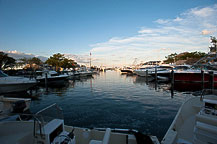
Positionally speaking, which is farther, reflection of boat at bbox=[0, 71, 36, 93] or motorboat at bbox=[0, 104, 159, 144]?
reflection of boat at bbox=[0, 71, 36, 93]

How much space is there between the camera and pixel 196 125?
3.73m

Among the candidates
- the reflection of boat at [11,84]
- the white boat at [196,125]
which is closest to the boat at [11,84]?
the reflection of boat at [11,84]

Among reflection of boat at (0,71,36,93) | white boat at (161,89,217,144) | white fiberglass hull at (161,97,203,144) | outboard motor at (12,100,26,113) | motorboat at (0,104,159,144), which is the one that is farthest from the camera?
reflection of boat at (0,71,36,93)

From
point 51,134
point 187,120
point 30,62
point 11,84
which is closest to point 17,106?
point 51,134

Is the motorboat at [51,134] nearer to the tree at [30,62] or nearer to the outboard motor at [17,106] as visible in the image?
the outboard motor at [17,106]

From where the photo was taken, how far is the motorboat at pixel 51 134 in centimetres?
302

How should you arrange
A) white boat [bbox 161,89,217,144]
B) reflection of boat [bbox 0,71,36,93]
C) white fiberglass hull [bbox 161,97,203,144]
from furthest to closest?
reflection of boat [bbox 0,71,36,93] < white fiberglass hull [bbox 161,97,203,144] < white boat [bbox 161,89,217,144]

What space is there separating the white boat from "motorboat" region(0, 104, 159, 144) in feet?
3.86

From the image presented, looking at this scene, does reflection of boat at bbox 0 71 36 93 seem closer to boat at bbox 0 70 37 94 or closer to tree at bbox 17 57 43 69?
boat at bbox 0 70 37 94

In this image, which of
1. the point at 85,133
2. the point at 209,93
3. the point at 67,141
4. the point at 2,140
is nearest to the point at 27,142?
the point at 2,140

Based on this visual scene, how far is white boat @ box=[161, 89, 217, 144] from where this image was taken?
3477 millimetres

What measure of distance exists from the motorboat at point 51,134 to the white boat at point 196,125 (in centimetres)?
118

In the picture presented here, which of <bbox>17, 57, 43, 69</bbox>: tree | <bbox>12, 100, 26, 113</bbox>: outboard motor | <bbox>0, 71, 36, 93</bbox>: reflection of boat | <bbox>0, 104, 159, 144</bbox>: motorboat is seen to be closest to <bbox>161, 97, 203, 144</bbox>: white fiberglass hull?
<bbox>0, 104, 159, 144</bbox>: motorboat

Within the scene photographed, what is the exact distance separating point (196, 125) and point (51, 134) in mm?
Answer: 4428
